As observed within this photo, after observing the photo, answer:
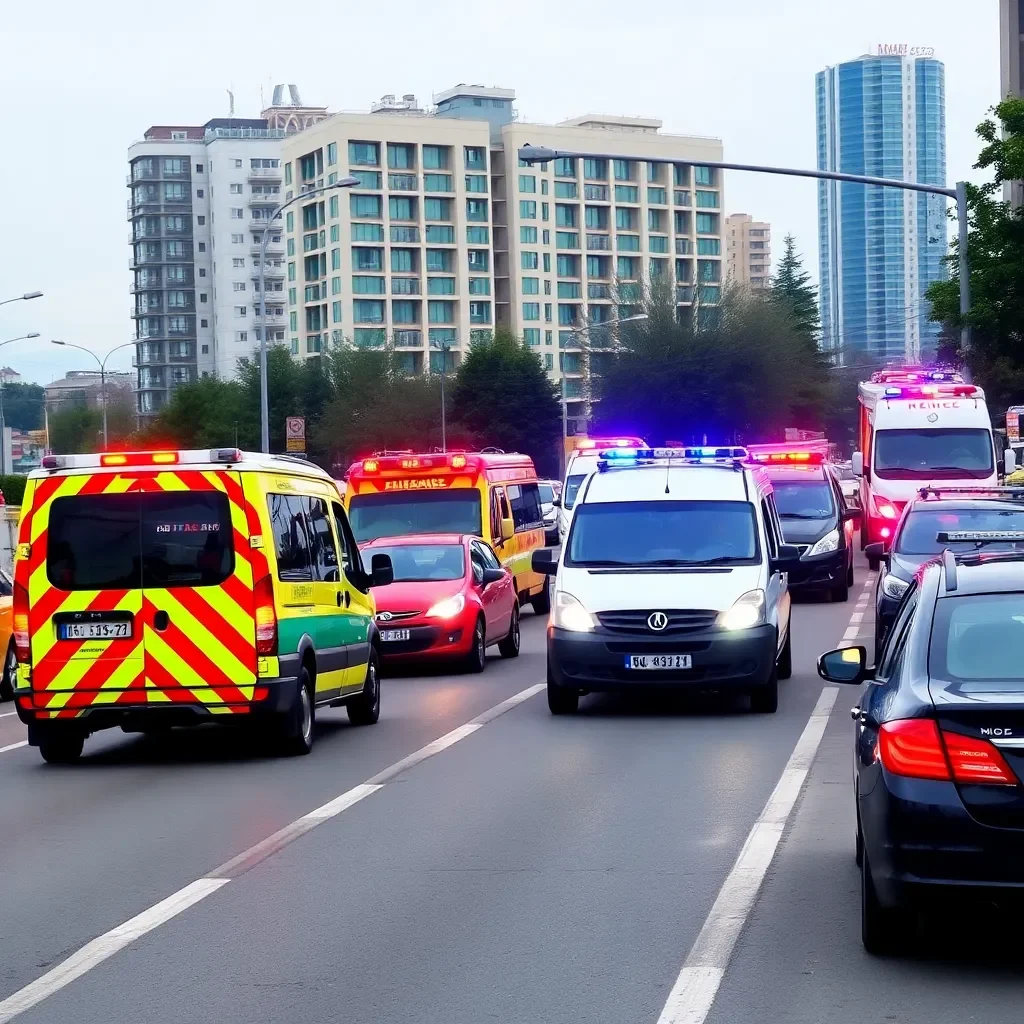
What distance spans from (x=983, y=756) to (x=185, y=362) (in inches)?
6741

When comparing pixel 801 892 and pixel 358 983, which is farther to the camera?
pixel 801 892

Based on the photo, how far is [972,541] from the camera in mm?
8383

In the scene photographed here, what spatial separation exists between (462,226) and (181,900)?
13095 cm

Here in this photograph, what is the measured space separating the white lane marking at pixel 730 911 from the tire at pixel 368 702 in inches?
177

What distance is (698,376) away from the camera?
7175cm

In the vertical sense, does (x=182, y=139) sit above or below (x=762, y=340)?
above

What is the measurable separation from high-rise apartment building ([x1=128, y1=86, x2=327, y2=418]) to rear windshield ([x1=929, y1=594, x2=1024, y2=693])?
157979mm

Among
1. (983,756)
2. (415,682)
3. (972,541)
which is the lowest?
(415,682)

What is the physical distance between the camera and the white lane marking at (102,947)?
6.41 metres

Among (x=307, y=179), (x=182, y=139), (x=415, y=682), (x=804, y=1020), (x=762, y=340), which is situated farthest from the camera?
(x=182, y=139)

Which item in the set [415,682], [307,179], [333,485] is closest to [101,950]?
[333,485]

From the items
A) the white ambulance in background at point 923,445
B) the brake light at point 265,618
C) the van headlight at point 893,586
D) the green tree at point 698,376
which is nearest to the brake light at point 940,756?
the brake light at point 265,618

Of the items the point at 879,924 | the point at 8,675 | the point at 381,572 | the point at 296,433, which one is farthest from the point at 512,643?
the point at 879,924

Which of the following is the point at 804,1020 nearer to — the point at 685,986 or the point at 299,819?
the point at 685,986
